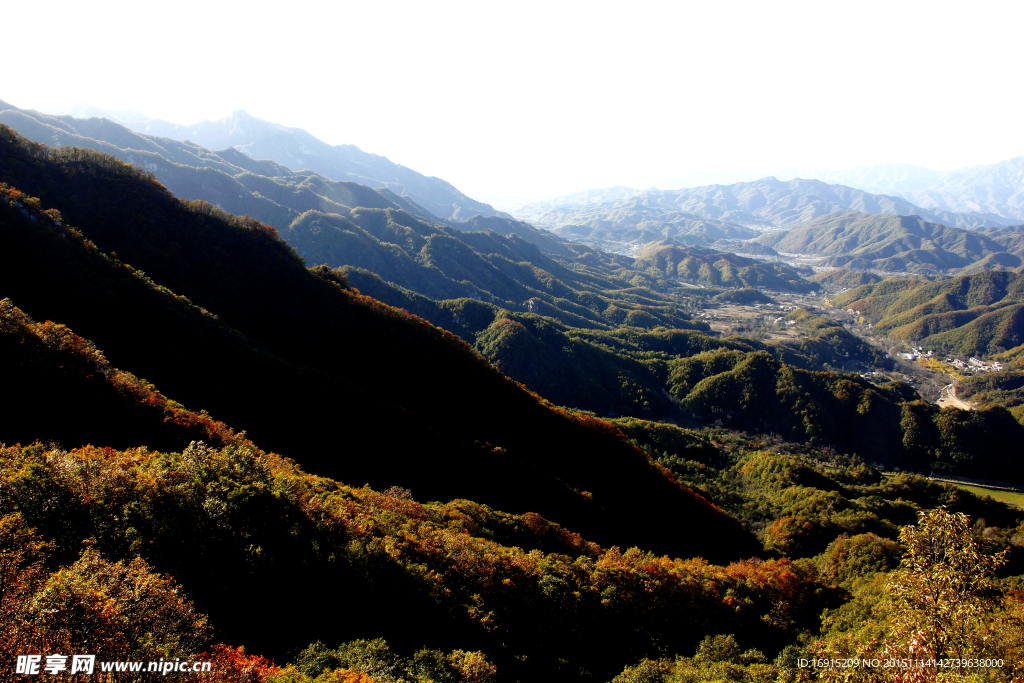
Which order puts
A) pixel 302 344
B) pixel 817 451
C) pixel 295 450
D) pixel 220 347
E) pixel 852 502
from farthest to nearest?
1. pixel 817 451
2. pixel 852 502
3. pixel 302 344
4. pixel 220 347
5. pixel 295 450

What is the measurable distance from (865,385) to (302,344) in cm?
19197

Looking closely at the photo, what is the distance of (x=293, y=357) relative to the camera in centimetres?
4856

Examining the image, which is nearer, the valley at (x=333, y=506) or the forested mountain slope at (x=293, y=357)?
the valley at (x=333, y=506)

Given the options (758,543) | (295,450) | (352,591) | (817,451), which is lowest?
(817,451)

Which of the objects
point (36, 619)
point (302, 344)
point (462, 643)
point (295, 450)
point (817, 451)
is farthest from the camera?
point (817, 451)

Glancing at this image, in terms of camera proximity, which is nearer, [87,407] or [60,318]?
[87,407]

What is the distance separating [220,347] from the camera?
1527 inches

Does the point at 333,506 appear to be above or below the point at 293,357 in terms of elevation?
above

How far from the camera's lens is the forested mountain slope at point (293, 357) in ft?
114

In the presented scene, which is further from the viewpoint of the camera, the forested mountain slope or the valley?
the forested mountain slope

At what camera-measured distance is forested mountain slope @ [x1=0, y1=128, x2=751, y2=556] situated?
34.8 metres

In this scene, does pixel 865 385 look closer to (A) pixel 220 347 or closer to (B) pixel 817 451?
(B) pixel 817 451

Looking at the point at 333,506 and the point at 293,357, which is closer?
the point at 333,506

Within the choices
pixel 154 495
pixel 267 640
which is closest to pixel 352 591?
pixel 267 640
